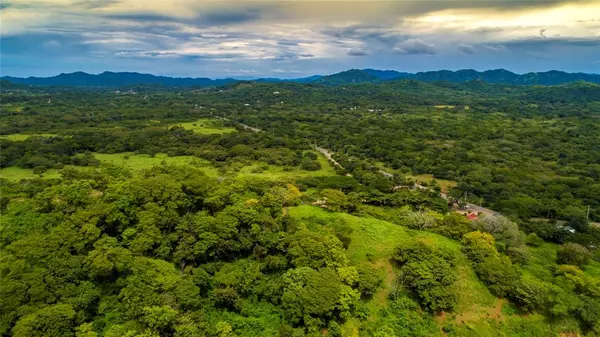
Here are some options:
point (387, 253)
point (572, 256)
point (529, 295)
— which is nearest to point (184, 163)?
point (387, 253)

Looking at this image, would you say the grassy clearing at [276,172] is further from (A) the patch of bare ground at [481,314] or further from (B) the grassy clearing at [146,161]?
(A) the patch of bare ground at [481,314]

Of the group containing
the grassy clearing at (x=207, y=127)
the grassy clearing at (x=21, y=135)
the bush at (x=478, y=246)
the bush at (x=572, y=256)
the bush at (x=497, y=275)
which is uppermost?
the grassy clearing at (x=21, y=135)

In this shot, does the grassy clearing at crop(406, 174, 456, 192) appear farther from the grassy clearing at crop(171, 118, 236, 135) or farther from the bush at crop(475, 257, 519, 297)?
the grassy clearing at crop(171, 118, 236, 135)

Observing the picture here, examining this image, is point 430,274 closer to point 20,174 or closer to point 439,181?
point 439,181

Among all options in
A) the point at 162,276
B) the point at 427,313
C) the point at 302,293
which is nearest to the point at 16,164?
the point at 162,276

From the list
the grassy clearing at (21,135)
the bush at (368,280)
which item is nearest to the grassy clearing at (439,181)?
the bush at (368,280)

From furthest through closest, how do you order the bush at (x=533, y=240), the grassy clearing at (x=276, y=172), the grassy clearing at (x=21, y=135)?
the grassy clearing at (x=21, y=135), the grassy clearing at (x=276, y=172), the bush at (x=533, y=240)

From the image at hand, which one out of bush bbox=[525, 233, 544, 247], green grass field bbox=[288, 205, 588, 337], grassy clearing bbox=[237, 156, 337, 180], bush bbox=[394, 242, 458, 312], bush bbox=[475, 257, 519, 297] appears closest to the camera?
green grass field bbox=[288, 205, 588, 337]

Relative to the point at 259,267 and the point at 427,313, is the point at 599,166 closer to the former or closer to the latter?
the point at 427,313

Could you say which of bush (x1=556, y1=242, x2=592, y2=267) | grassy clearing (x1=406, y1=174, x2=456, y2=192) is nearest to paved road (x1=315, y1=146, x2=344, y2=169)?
grassy clearing (x1=406, y1=174, x2=456, y2=192)
